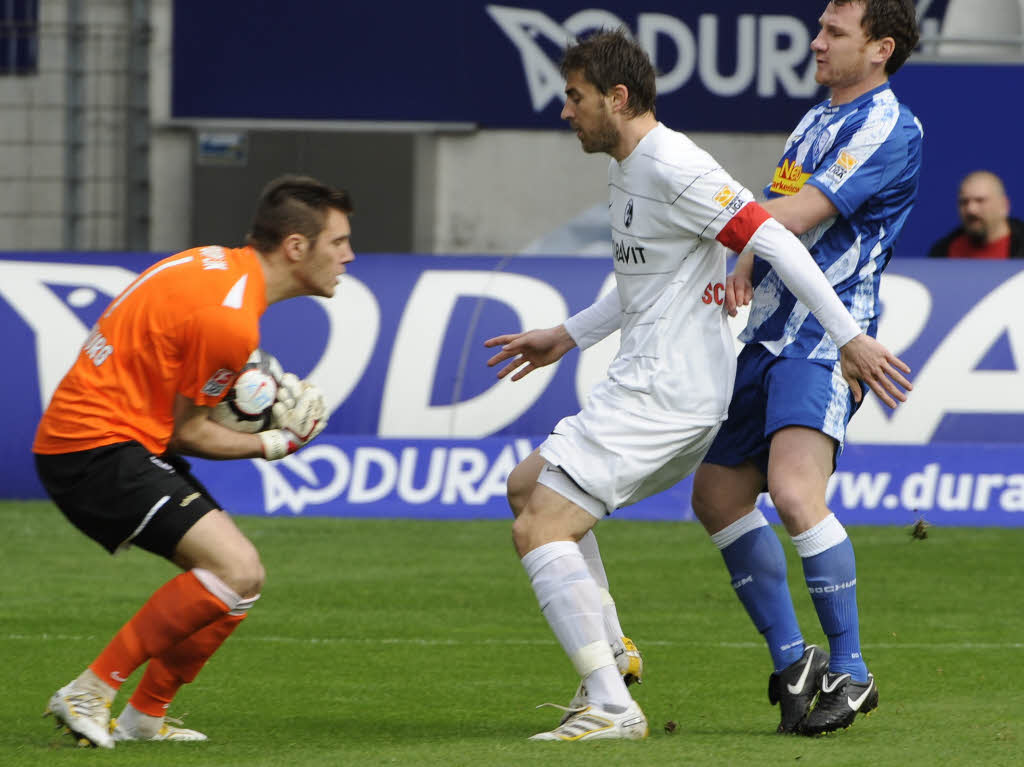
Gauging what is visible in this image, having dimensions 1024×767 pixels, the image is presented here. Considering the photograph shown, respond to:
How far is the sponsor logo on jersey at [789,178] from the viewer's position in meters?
5.16

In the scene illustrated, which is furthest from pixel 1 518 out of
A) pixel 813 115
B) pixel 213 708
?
pixel 813 115

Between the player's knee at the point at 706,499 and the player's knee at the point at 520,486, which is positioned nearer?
the player's knee at the point at 520,486

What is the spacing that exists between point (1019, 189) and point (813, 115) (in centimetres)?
897

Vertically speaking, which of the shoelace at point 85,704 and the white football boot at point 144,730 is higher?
the shoelace at point 85,704

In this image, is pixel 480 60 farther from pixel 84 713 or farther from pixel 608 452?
pixel 84 713

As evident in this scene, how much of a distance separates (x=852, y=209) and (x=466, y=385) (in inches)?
231

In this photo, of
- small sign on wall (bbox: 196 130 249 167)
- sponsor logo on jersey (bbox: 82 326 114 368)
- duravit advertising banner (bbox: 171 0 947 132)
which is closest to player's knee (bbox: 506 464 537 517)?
sponsor logo on jersey (bbox: 82 326 114 368)

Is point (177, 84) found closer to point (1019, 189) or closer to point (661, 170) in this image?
point (1019, 189)

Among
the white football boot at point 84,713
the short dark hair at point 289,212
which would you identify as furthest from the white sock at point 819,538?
the white football boot at point 84,713

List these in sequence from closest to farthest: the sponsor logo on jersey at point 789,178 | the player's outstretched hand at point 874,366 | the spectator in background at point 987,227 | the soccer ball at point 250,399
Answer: the player's outstretched hand at point 874,366, the soccer ball at point 250,399, the sponsor logo on jersey at point 789,178, the spectator in background at point 987,227

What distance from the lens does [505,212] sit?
18.4m

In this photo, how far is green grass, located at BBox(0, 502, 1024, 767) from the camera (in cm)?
479

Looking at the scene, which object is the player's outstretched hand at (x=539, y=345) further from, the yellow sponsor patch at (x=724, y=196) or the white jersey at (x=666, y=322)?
the yellow sponsor patch at (x=724, y=196)

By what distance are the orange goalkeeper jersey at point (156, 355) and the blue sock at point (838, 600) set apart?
158 cm
